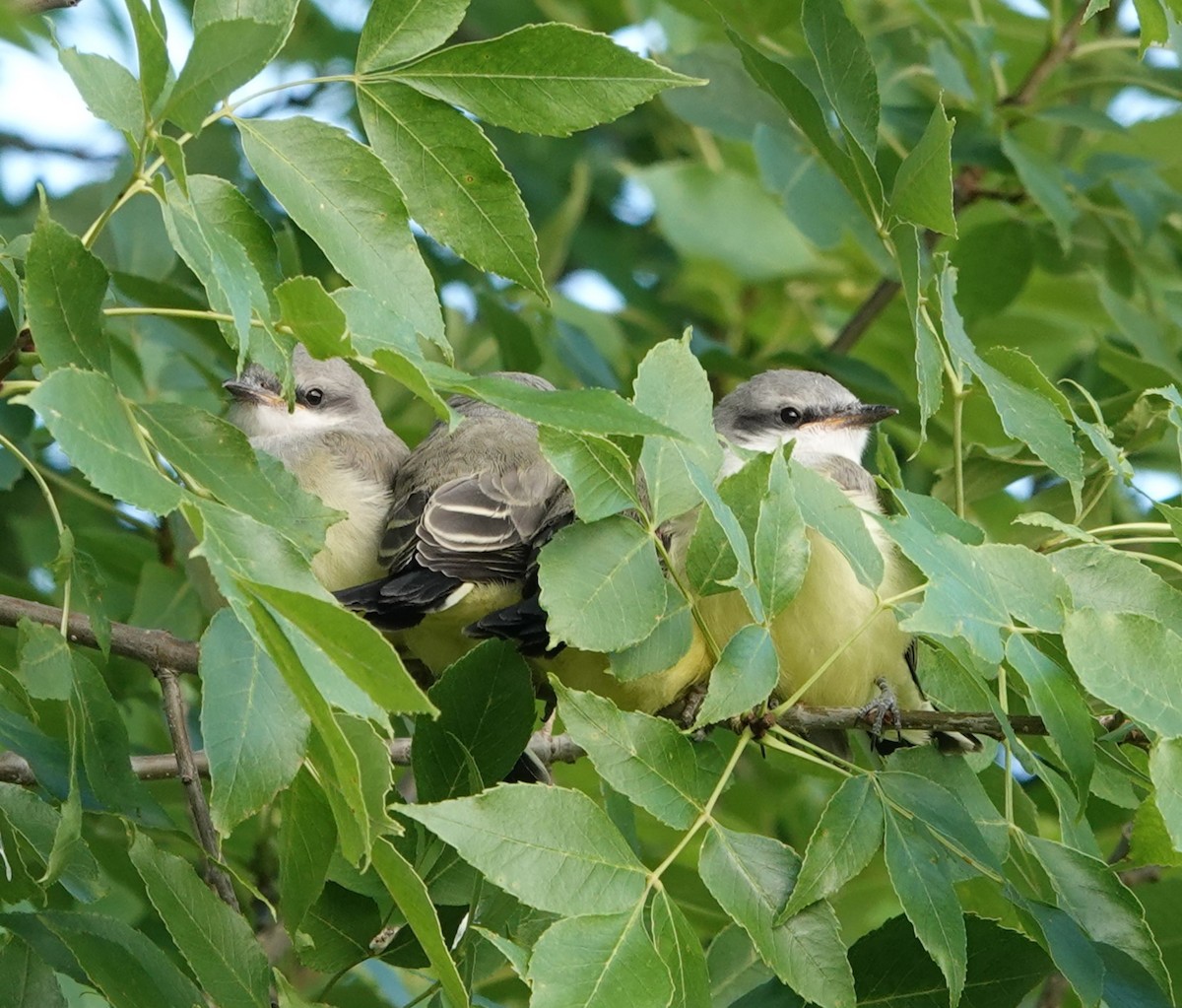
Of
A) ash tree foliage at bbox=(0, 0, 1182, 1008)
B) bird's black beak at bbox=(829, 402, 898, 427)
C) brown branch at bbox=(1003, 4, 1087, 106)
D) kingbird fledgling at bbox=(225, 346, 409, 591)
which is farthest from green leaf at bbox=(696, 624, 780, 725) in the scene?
brown branch at bbox=(1003, 4, 1087, 106)

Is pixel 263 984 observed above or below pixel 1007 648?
below

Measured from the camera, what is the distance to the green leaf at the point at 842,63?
2564mm

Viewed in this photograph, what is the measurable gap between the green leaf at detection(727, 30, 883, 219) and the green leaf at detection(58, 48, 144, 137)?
1.05 metres

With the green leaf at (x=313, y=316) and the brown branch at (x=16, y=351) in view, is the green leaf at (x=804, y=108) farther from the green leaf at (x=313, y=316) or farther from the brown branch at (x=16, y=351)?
the brown branch at (x=16, y=351)

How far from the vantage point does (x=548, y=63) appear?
218 centimetres

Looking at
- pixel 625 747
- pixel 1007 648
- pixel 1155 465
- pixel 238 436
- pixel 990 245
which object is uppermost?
pixel 238 436

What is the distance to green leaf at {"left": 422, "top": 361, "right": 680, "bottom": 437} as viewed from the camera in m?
1.85

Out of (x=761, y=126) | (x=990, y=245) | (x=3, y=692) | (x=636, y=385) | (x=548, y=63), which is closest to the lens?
(x=548, y=63)

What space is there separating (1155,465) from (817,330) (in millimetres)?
1192

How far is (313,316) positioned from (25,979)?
1089 mm

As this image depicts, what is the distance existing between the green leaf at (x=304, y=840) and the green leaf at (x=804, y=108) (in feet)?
4.03

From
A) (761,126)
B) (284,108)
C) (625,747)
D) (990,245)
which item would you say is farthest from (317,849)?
(284,108)

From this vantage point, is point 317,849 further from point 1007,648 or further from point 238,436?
point 1007,648

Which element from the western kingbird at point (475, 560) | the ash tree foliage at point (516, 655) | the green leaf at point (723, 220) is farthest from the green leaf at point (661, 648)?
the green leaf at point (723, 220)
